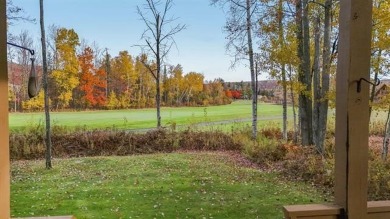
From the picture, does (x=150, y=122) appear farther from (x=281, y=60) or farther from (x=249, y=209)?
(x=249, y=209)

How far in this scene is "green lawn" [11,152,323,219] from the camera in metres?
3.32

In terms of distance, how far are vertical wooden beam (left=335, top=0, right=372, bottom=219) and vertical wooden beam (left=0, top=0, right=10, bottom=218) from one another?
3.50ft

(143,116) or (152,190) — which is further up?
(143,116)

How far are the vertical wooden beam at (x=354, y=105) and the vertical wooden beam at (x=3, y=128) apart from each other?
107 cm

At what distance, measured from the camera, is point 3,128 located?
3.11 feet

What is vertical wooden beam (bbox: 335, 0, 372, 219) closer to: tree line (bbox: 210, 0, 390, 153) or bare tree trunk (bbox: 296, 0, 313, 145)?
tree line (bbox: 210, 0, 390, 153)

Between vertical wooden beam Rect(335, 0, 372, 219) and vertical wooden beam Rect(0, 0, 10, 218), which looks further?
vertical wooden beam Rect(335, 0, 372, 219)

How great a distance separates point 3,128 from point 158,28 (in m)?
7.90

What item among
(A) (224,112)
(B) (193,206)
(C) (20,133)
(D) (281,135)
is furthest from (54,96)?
(B) (193,206)

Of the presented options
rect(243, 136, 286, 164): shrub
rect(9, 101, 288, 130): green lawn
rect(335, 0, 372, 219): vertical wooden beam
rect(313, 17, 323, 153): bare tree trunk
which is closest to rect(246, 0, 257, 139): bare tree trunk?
rect(243, 136, 286, 164): shrub

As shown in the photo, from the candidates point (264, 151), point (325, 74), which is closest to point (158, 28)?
point (264, 151)

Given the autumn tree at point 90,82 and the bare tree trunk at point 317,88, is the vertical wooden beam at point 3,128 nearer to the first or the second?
the bare tree trunk at point 317,88

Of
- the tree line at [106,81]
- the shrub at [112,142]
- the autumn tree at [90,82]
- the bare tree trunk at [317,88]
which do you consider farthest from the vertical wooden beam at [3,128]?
the autumn tree at [90,82]

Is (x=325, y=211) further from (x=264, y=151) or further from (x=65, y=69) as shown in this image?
(x=65, y=69)
